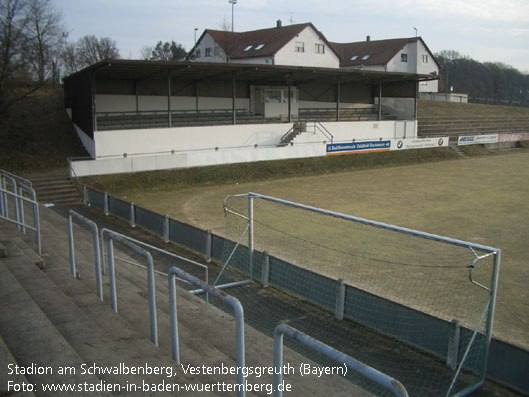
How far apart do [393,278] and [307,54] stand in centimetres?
4622

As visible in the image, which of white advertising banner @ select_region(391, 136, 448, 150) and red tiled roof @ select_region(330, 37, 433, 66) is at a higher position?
red tiled roof @ select_region(330, 37, 433, 66)

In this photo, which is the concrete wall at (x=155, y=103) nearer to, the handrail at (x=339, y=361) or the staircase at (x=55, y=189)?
the staircase at (x=55, y=189)

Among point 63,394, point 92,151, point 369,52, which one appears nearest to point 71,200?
point 92,151

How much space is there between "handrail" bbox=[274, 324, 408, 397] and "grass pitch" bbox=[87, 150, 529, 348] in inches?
232

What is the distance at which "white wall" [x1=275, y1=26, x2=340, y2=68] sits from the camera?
168 feet

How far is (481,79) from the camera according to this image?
5015 inches

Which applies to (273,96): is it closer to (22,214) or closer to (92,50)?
(22,214)

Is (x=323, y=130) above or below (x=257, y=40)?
below

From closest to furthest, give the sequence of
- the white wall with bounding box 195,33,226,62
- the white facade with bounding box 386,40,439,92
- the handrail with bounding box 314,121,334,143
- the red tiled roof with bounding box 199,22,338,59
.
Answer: the handrail with bounding box 314,121,334,143, the red tiled roof with bounding box 199,22,338,59, the white wall with bounding box 195,33,226,62, the white facade with bounding box 386,40,439,92

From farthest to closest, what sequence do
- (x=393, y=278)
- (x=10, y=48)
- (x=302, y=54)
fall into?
(x=302, y=54)
(x=10, y=48)
(x=393, y=278)

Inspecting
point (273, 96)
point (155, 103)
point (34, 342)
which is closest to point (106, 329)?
point (34, 342)

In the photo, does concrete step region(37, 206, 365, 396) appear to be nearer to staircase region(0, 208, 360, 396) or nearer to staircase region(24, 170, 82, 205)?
staircase region(0, 208, 360, 396)

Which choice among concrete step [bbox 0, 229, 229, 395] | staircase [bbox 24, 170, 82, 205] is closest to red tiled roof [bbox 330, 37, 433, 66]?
staircase [bbox 24, 170, 82, 205]

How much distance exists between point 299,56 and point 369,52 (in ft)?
65.0
